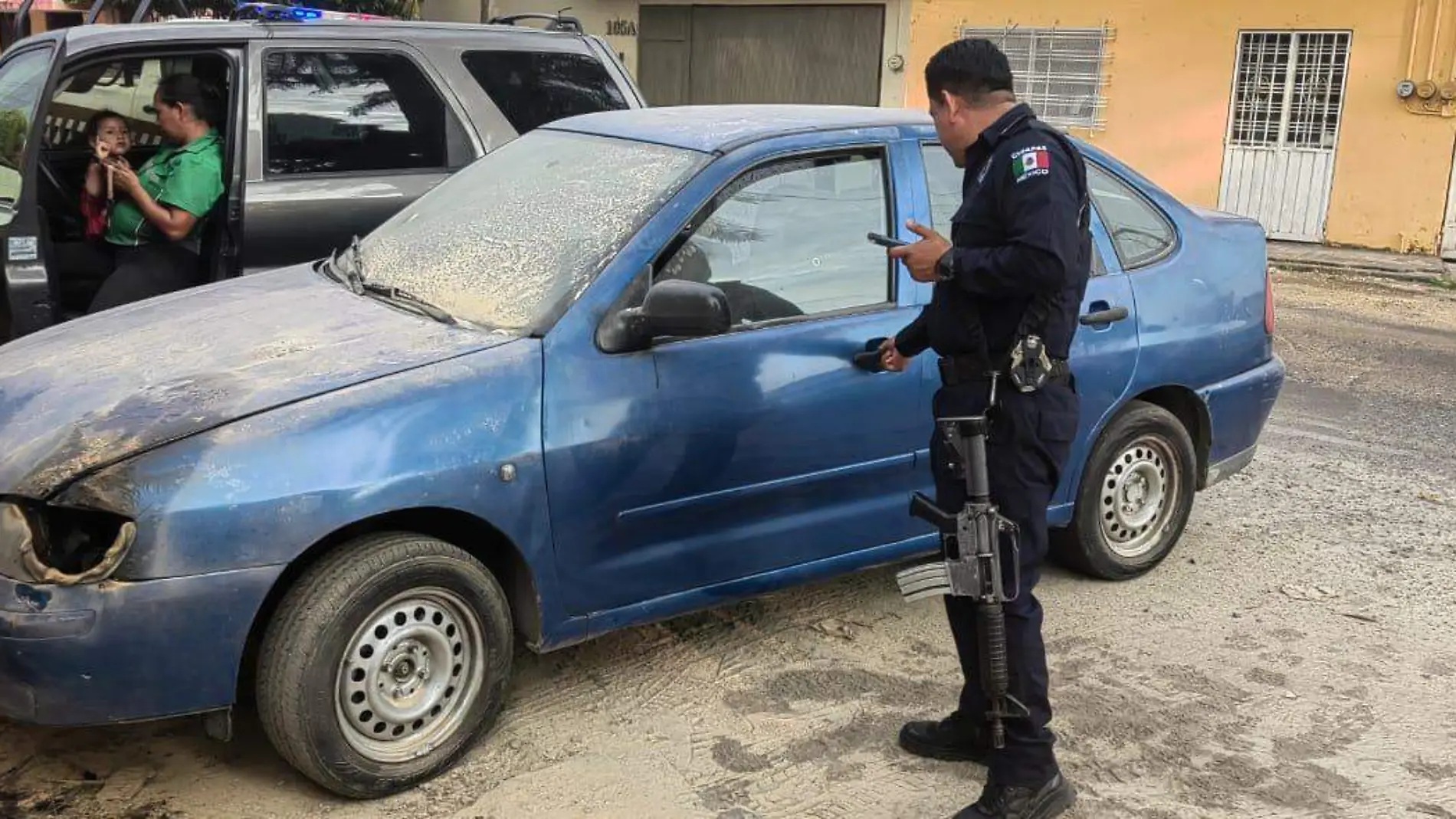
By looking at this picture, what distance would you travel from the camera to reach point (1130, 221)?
4.69 meters

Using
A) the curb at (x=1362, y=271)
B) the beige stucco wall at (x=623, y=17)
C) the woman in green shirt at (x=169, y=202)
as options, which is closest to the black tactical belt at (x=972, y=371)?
the woman in green shirt at (x=169, y=202)

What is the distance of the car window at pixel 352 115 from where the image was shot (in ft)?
17.8

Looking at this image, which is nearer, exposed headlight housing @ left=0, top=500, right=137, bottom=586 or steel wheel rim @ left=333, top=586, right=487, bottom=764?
exposed headlight housing @ left=0, top=500, right=137, bottom=586

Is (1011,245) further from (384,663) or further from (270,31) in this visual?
(270,31)

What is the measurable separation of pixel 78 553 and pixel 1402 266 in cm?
1261

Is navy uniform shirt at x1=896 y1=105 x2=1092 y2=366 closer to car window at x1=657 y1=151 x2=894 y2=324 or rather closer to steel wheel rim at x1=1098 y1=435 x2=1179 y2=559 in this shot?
car window at x1=657 y1=151 x2=894 y2=324

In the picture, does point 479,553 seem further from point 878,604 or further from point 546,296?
point 878,604

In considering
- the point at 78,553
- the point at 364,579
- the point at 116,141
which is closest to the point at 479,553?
the point at 364,579

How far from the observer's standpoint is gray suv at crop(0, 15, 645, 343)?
518cm

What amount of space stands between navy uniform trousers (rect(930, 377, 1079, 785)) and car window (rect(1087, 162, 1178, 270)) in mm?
1491

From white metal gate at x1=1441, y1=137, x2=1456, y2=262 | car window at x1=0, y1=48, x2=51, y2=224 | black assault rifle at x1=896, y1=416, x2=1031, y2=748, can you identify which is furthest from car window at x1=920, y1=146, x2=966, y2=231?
white metal gate at x1=1441, y1=137, x2=1456, y2=262

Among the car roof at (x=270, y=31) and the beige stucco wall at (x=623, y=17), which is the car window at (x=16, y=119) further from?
the beige stucco wall at (x=623, y=17)

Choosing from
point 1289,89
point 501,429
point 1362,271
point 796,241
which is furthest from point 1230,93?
point 501,429

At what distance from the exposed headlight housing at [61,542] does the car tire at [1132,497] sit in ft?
10.1
